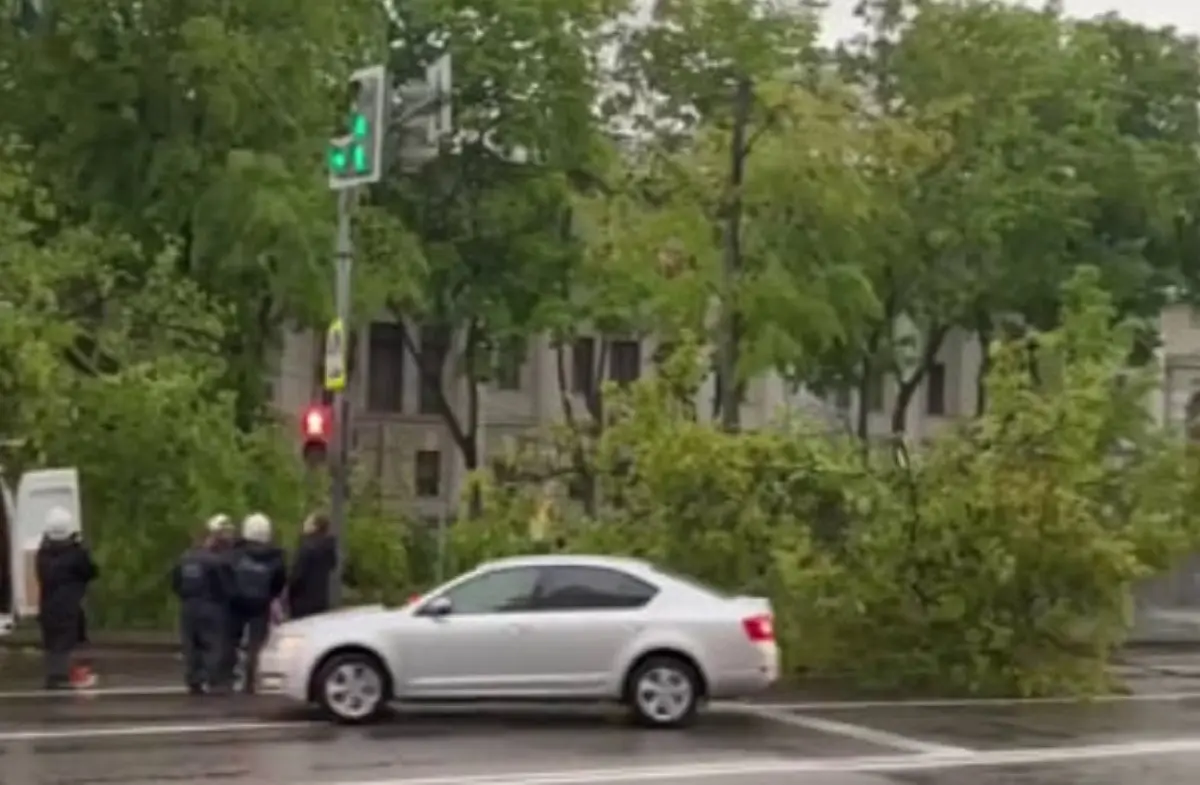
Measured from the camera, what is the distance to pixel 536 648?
64.3 feet

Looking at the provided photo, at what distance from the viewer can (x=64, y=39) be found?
3319 cm

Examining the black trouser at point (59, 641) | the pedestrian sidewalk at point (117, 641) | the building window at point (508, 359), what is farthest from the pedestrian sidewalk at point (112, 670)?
the building window at point (508, 359)

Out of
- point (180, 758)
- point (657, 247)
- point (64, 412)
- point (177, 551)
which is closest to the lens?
point (180, 758)

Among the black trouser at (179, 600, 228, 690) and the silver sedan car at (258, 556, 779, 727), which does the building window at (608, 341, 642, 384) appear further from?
the silver sedan car at (258, 556, 779, 727)

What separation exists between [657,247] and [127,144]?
27.3 feet

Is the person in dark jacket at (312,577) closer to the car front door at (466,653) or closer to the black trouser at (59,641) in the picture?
the black trouser at (59,641)

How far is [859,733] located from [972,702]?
4270 millimetres

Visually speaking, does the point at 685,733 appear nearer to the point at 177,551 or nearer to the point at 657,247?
the point at 177,551

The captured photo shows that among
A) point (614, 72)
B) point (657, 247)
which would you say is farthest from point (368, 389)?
point (657, 247)

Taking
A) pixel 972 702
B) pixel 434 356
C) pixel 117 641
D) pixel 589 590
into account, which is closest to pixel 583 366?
pixel 434 356

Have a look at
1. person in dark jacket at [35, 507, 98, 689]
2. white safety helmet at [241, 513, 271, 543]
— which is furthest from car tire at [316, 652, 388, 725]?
person in dark jacket at [35, 507, 98, 689]

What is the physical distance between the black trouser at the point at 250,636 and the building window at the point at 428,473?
117 feet

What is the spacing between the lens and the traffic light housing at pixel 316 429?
23984 mm

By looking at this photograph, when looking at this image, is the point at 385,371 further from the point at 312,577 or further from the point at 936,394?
the point at 312,577
